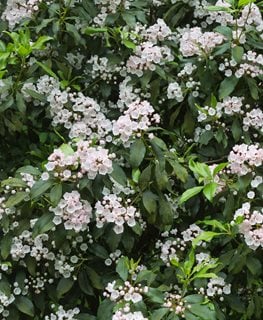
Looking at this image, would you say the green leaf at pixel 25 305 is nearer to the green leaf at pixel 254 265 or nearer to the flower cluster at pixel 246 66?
the green leaf at pixel 254 265

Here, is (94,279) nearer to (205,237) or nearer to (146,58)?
(205,237)

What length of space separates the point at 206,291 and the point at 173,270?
203mm

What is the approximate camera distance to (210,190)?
3043mm

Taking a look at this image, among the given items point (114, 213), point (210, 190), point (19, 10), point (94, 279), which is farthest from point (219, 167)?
point (19, 10)

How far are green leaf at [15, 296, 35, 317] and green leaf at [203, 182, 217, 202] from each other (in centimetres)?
87

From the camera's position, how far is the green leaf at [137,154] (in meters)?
3.00

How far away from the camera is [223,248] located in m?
3.34

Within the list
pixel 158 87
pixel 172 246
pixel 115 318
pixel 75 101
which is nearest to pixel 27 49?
pixel 75 101

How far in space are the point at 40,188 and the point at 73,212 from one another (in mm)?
158

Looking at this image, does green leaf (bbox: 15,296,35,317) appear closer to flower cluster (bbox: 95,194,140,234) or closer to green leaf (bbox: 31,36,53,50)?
flower cluster (bbox: 95,194,140,234)

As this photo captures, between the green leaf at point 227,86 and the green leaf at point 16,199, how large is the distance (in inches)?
39.9

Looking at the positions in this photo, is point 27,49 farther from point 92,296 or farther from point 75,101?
point 92,296

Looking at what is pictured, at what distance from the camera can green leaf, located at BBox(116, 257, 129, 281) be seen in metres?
2.93

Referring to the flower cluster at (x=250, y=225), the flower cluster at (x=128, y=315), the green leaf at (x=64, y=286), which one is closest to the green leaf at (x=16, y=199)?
the green leaf at (x=64, y=286)
